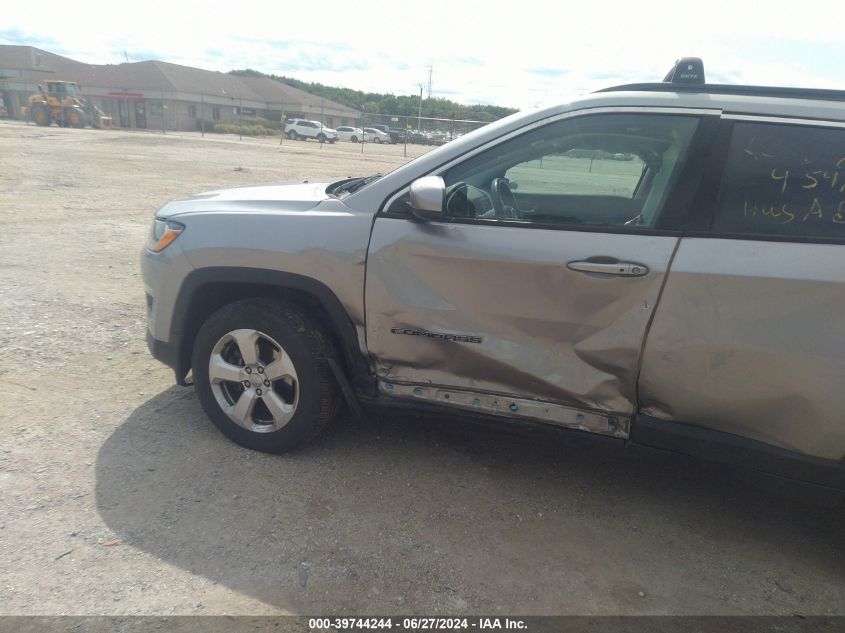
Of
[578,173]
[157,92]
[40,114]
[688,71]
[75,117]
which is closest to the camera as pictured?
[688,71]

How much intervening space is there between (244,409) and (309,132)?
4676 centimetres

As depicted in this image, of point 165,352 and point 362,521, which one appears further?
point 165,352

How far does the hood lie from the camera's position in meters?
3.06

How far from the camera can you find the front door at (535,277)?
8.30ft

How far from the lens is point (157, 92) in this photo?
55.4 meters

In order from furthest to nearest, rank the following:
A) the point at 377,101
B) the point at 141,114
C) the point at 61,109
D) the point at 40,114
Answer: the point at 377,101 < the point at 141,114 < the point at 61,109 < the point at 40,114

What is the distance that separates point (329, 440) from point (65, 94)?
5223 cm

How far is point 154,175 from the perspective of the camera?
15.6 m

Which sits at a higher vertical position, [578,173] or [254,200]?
[578,173]

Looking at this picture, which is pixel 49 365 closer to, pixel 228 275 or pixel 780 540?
pixel 228 275

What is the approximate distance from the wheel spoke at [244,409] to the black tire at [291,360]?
36mm

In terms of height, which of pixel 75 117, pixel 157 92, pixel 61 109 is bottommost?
pixel 75 117

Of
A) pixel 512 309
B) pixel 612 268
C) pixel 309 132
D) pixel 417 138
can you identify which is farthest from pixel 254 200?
pixel 309 132

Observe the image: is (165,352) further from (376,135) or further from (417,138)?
(376,135)
